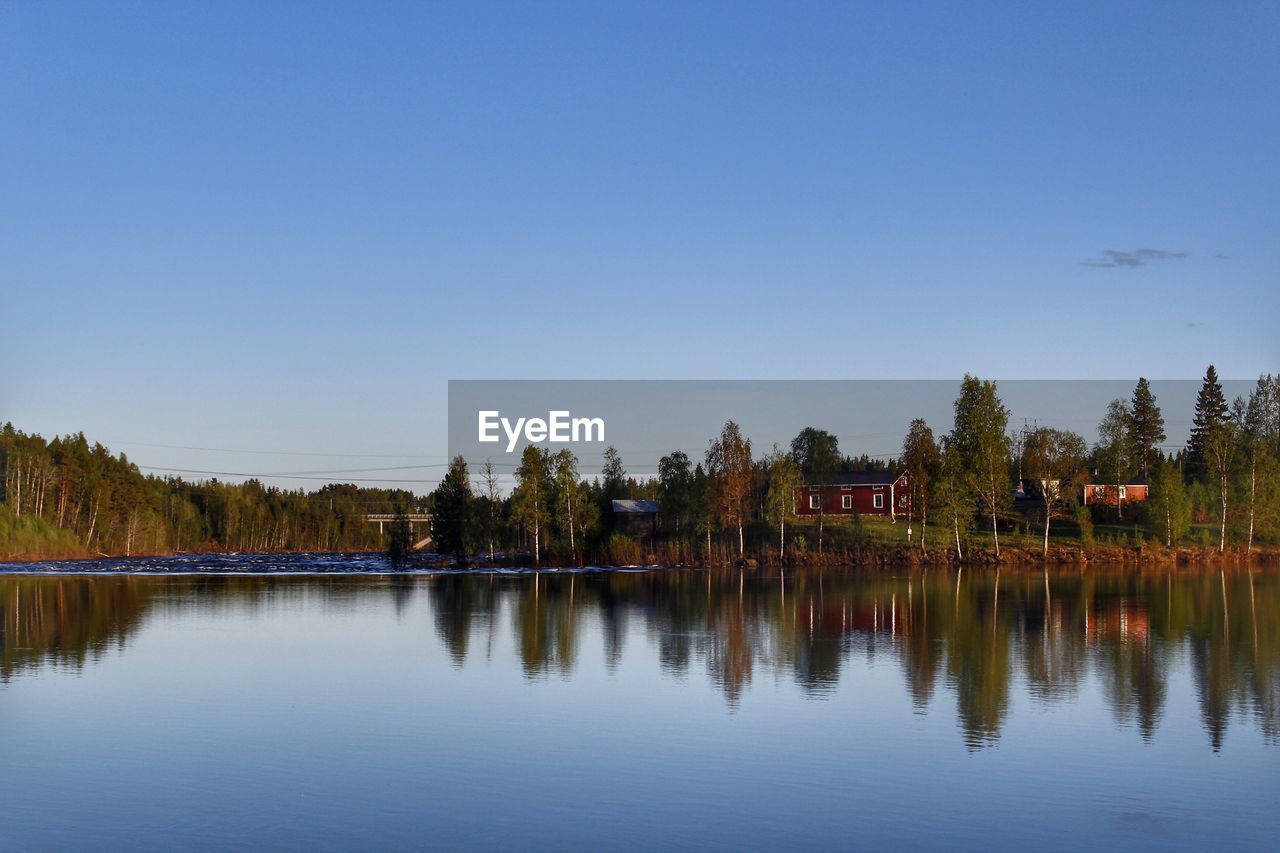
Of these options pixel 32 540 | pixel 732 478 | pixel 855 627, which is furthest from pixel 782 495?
pixel 32 540

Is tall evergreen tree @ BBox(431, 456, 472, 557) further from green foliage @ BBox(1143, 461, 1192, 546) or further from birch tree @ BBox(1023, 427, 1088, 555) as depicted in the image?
green foliage @ BBox(1143, 461, 1192, 546)

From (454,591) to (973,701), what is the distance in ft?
127

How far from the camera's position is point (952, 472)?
80.5 m

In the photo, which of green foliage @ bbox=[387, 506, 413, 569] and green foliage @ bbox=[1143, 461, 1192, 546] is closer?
green foliage @ bbox=[1143, 461, 1192, 546]

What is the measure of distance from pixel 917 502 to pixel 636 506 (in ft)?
105

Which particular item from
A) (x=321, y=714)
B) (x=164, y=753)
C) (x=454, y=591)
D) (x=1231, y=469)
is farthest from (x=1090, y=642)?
(x=1231, y=469)

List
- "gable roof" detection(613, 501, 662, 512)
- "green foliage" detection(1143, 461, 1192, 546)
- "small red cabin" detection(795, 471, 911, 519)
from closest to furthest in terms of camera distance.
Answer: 1. "green foliage" detection(1143, 461, 1192, 546)
2. "small red cabin" detection(795, 471, 911, 519)
3. "gable roof" detection(613, 501, 662, 512)

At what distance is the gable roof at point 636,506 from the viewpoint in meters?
104

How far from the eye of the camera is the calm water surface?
1372cm

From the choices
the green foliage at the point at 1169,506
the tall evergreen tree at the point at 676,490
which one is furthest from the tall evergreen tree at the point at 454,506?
the green foliage at the point at 1169,506

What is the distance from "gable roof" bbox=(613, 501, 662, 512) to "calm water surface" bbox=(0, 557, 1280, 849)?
63.8 m

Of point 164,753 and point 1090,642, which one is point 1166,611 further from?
point 164,753

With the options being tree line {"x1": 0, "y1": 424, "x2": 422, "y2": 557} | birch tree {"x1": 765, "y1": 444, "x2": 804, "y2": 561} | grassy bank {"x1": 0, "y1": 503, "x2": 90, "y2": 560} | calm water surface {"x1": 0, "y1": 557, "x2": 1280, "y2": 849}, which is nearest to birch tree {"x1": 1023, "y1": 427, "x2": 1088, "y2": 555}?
birch tree {"x1": 765, "y1": 444, "x2": 804, "y2": 561}

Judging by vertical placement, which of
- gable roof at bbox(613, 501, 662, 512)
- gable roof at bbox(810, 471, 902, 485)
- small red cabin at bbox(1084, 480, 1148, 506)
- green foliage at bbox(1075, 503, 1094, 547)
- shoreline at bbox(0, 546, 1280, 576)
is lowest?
shoreline at bbox(0, 546, 1280, 576)
